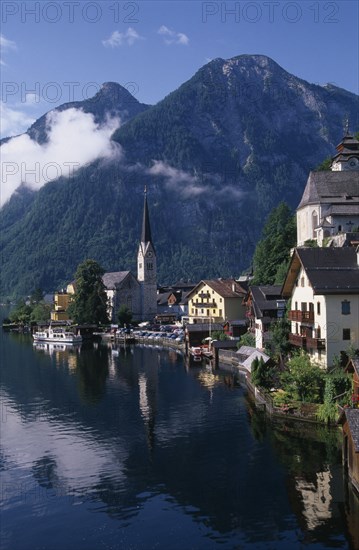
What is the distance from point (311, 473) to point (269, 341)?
3136cm

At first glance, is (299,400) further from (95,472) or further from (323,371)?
(95,472)

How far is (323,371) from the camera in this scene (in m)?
43.6

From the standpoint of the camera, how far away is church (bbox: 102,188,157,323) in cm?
14575

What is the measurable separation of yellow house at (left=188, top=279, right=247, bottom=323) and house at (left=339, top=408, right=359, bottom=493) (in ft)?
227

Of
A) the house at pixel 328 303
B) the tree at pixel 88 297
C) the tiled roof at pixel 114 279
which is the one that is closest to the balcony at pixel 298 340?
the house at pixel 328 303

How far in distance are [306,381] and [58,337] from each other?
81643mm

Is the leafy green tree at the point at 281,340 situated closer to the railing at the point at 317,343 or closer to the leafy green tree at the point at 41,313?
the railing at the point at 317,343

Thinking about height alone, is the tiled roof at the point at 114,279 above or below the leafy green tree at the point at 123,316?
above

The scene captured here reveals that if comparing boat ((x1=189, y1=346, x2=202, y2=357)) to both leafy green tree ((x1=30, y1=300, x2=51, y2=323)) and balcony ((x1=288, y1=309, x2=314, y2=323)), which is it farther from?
leafy green tree ((x1=30, y1=300, x2=51, y2=323))

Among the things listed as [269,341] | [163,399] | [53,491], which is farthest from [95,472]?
[269,341]

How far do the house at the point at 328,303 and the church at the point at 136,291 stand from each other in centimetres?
9645

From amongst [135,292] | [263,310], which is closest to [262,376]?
[263,310]

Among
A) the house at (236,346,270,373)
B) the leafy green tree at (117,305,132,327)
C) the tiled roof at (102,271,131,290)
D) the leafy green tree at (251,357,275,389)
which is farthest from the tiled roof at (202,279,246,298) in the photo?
the leafy green tree at (251,357,275,389)

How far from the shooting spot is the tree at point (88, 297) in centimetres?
12850
